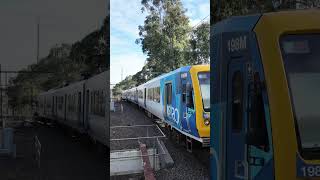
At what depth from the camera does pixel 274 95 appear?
138 inches

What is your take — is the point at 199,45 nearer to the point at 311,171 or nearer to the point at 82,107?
the point at 82,107

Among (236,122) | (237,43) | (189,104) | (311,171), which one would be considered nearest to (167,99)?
(189,104)

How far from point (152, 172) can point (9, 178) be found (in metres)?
1.71

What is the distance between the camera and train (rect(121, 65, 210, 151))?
6805 mm

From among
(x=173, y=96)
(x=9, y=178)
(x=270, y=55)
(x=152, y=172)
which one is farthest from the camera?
(x=173, y=96)

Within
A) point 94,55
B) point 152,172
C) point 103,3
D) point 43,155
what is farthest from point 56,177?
point 103,3

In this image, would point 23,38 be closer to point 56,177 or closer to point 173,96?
point 56,177

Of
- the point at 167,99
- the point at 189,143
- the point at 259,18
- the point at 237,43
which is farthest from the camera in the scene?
the point at 167,99

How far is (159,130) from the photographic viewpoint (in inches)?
250

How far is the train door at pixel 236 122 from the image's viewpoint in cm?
414

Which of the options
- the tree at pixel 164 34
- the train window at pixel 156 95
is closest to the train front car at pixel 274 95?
the tree at pixel 164 34

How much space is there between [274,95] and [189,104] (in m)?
3.85

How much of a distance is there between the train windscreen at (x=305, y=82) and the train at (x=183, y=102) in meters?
2.85

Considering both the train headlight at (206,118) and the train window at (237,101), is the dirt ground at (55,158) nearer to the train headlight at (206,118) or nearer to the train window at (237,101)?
the train window at (237,101)
